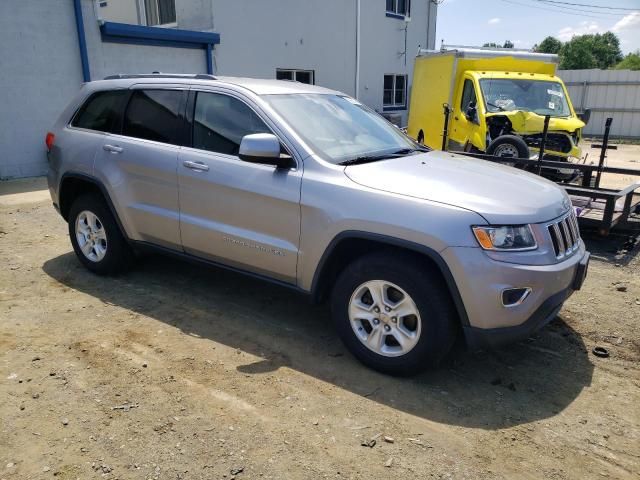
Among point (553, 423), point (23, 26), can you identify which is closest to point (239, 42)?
point (23, 26)

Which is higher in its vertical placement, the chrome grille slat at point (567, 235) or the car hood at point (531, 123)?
the car hood at point (531, 123)

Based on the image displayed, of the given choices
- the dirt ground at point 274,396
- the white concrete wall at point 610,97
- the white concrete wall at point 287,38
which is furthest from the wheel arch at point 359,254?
the white concrete wall at point 610,97

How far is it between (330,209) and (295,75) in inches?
532

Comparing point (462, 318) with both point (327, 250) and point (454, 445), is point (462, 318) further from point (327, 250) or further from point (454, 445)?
point (327, 250)

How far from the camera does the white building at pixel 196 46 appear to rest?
397 inches

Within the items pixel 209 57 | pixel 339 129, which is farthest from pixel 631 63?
pixel 339 129

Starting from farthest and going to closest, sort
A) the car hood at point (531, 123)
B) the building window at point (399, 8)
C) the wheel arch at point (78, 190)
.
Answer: the building window at point (399, 8) → the car hood at point (531, 123) → the wheel arch at point (78, 190)

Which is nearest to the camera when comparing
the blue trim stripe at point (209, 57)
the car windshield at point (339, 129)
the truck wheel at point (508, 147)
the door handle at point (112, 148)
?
the car windshield at point (339, 129)

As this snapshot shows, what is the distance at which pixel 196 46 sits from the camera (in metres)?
12.7

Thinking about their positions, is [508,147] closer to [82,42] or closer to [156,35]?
[156,35]

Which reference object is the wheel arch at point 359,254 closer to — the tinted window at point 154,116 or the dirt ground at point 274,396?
the dirt ground at point 274,396

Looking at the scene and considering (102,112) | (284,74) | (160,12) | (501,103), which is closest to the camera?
(102,112)

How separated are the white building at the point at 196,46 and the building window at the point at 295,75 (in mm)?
38

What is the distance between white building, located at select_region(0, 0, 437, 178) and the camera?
33.1 ft
